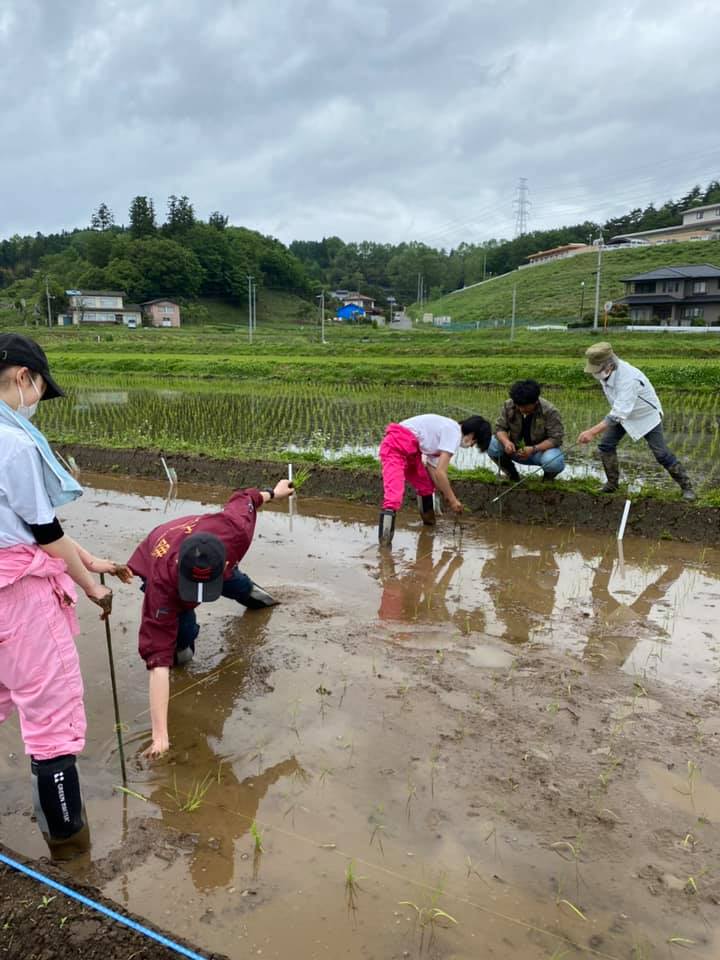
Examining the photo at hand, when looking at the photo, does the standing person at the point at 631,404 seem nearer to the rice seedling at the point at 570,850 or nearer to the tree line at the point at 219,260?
the rice seedling at the point at 570,850

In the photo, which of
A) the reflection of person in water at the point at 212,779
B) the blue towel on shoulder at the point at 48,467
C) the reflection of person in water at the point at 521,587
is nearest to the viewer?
the blue towel on shoulder at the point at 48,467

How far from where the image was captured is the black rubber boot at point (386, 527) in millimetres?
5633

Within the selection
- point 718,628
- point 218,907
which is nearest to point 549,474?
point 718,628

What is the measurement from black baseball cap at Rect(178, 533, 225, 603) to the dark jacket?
13.5 feet

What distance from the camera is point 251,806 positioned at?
8.32ft

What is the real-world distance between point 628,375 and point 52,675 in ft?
17.1

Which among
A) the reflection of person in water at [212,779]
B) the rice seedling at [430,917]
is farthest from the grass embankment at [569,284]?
the rice seedling at [430,917]

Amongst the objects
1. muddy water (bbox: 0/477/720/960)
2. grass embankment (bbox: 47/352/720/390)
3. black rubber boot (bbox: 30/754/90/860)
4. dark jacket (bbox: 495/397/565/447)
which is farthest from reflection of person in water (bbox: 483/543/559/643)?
grass embankment (bbox: 47/352/720/390)

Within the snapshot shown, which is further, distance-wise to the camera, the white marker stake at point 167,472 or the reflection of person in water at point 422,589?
the white marker stake at point 167,472

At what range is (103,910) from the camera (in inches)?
74.7

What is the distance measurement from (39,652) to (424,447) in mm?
3871

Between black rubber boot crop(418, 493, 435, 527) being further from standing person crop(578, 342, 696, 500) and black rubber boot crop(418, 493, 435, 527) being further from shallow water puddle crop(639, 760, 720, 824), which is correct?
shallow water puddle crop(639, 760, 720, 824)

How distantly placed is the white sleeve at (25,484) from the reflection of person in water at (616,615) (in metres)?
2.91

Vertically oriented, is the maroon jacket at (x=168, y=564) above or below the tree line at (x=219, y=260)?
below
